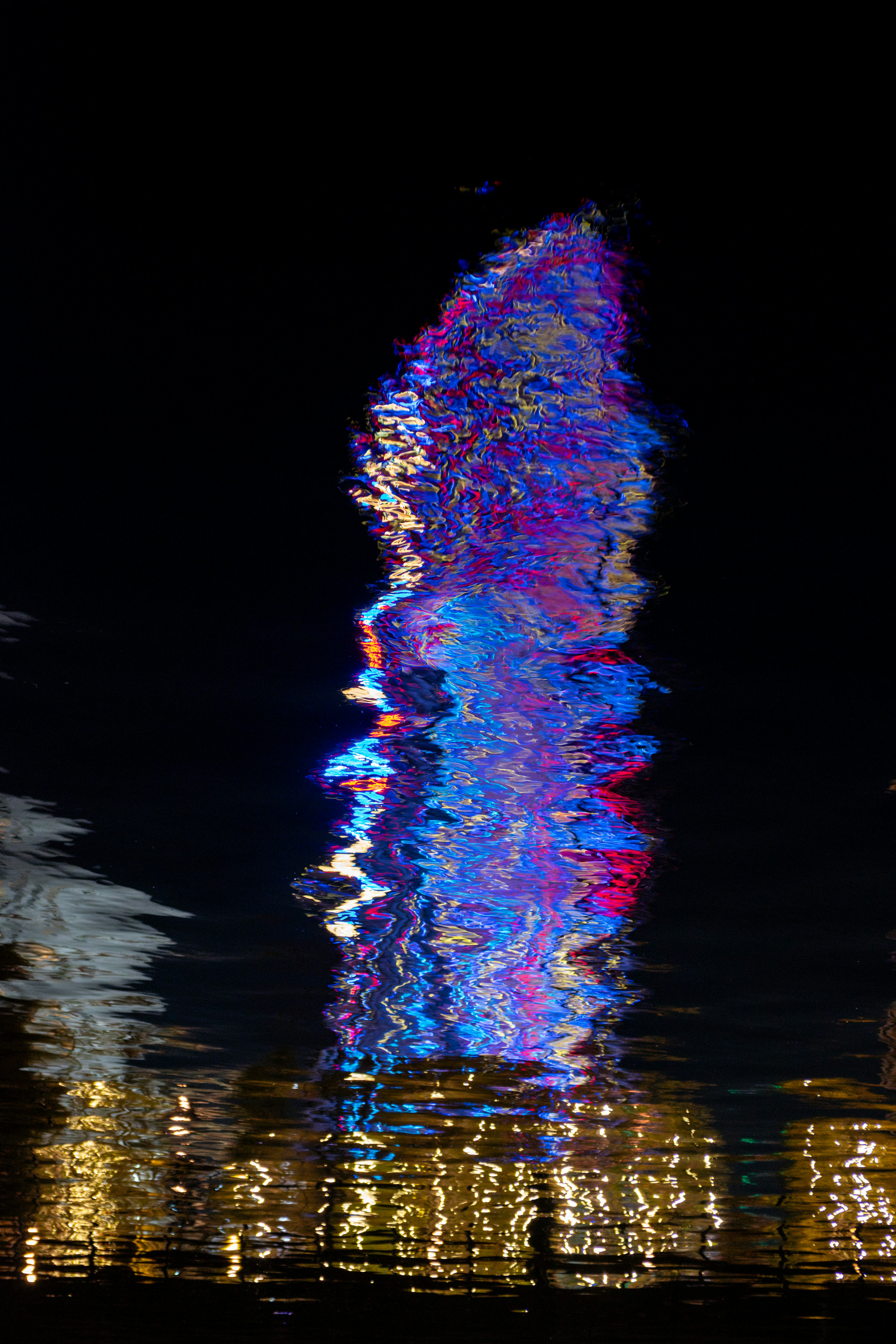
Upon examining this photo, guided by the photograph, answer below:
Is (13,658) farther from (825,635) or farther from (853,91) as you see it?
(853,91)

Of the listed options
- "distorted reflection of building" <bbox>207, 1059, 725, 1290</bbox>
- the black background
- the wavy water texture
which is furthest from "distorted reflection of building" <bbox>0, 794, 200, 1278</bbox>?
"distorted reflection of building" <bbox>207, 1059, 725, 1290</bbox>

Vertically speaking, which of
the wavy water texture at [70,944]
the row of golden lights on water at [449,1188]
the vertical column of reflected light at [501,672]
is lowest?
the row of golden lights on water at [449,1188]

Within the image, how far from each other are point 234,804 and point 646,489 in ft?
4.16

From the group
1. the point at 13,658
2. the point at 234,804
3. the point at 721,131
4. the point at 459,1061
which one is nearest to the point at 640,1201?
the point at 459,1061

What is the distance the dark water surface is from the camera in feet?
5.72

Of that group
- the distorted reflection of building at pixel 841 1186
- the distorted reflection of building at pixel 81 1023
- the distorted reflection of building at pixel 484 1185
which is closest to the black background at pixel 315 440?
the distorted reflection of building at pixel 81 1023

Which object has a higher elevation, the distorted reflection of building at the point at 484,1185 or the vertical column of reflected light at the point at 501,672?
the vertical column of reflected light at the point at 501,672

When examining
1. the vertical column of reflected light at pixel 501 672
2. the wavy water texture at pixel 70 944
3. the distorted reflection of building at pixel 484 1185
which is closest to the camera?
the vertical column of reflected light at pixel 501 672

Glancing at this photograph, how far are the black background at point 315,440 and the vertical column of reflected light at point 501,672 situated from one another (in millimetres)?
60

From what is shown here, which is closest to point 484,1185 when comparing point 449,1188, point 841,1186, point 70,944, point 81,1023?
point 449,1188

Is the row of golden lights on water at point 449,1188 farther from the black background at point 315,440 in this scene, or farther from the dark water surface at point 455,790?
the black background at point 315,440

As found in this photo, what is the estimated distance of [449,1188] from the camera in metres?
4.92

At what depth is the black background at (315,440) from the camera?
1.48 metres

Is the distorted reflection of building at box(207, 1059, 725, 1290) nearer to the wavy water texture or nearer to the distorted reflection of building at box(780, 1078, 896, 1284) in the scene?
the distorted reflection of building at box(780, 1078, 896, 1284)
